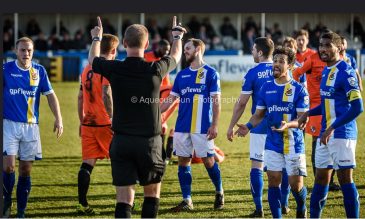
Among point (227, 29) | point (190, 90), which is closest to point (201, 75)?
point (190, 90)

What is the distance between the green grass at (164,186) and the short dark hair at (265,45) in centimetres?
187

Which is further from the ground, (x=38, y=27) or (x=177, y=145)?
(x=38, y=27)

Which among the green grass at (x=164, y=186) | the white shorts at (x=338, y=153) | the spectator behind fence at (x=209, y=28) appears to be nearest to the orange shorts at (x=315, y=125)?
the green grass at (x=164, y=186)

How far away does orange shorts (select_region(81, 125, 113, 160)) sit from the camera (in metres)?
8.95

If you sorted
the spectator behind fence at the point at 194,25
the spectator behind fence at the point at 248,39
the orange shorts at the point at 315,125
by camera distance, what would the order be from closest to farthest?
the orange shorts at the point at 315,125, the spectator behind fence at the point at 248,39, the spectator behind fence at the point at 194,25

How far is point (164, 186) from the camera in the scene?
10.3 meters

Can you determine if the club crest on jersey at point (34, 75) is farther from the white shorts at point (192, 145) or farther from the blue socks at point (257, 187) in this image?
the blue socks at point (257, 187)

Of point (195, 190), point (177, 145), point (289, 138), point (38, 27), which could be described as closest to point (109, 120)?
point (177, 145)

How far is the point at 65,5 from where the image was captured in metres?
7.65

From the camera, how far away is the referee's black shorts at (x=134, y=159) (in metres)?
6.59

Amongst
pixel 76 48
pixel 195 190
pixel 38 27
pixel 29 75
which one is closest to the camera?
pixel 29 75

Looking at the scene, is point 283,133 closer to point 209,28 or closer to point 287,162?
point 287,162

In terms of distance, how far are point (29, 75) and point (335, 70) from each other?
3.36 meters

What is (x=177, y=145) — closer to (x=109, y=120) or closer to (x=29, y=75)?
(x=109, y=120)
